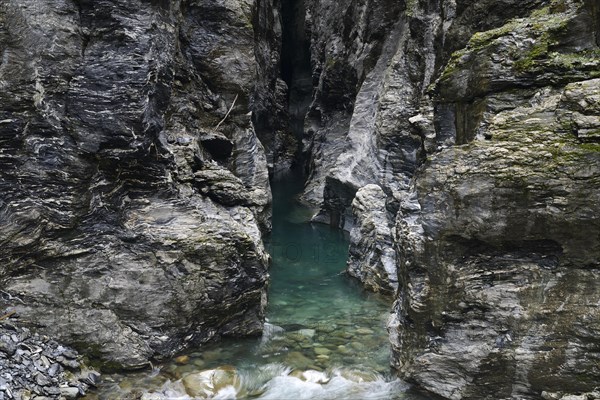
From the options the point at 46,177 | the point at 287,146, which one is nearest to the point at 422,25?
the point at 46,177

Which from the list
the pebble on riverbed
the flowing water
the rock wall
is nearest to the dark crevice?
the flowing water

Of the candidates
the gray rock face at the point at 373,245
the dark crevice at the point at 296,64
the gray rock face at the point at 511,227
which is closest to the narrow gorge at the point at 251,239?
the gray rock face at the point at 511,227

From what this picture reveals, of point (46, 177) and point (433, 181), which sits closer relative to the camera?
point (433, 181)

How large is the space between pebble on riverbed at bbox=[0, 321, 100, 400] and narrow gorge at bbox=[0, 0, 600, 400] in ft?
0.12

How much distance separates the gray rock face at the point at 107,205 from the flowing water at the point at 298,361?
523mm

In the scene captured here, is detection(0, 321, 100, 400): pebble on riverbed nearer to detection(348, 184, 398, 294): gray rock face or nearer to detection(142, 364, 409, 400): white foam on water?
detection(142, 364, 409, 400): white foam on water

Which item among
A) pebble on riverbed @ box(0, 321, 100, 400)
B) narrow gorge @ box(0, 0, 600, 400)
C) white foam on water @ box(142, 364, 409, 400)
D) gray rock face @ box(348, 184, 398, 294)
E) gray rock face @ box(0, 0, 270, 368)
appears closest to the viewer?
narrow gorge @ box(0, 0, 600, 400)

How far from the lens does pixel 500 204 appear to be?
22.2ft

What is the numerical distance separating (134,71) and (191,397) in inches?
234

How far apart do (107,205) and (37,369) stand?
9.77ft

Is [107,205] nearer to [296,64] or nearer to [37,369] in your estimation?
[37,369]

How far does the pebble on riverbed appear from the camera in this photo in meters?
7.07

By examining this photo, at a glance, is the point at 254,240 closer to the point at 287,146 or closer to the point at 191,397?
the point at 191,397

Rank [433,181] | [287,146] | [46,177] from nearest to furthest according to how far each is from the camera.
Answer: [433,181]
[46,177]
[287,146]
